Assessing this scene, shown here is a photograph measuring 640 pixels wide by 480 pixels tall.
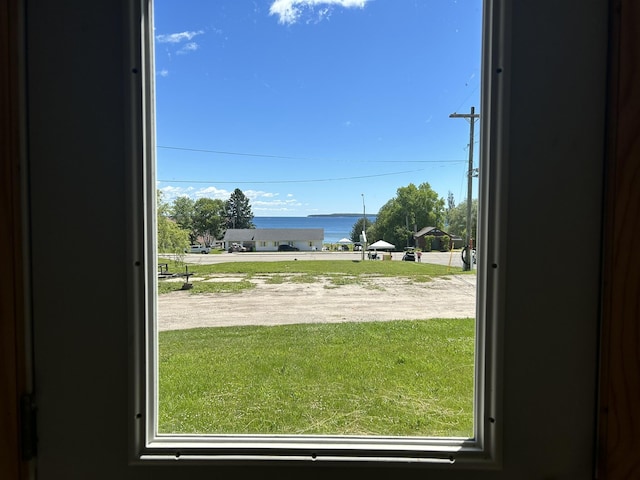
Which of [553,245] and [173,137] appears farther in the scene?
[173,137]

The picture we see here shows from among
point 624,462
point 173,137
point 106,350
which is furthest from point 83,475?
point 624,462

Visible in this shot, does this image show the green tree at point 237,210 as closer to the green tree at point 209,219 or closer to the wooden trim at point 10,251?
the green tree at point 209,219

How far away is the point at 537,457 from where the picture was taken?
0.68 metres

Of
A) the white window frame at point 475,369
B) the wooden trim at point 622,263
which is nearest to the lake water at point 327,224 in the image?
the white window frame at point 475,369

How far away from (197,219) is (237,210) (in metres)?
0.11

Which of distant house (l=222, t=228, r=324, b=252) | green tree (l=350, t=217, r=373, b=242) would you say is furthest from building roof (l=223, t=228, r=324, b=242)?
green tree (l=350, t=217, r=373, b=242)

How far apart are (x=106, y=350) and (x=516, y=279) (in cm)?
91

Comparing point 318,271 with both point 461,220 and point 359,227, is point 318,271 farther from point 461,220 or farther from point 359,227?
point 461,220

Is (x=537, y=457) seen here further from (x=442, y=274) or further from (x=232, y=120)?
(x=232, y=120)

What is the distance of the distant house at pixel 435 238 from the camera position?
32.6 inches

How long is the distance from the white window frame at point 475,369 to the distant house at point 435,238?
0.13m

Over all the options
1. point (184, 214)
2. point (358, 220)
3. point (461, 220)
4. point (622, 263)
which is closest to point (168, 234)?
point (184, 214)

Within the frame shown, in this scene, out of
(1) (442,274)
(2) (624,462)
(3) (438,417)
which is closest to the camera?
(2) (624,462)

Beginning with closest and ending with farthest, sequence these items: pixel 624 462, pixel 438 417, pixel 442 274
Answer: pixel 624 462
pixel 438 417
pixel 442 274
